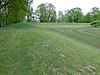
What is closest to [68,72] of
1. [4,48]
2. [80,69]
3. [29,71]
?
[80,69]

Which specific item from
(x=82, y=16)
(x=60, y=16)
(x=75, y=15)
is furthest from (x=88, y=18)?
(x=60, y=16)

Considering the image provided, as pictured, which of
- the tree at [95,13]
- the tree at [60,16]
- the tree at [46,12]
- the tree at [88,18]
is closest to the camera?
the tree at [46,12]

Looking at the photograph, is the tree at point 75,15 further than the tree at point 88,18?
No

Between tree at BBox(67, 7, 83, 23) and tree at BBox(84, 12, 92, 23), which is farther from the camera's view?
tree at BBox(84, 12, 92, 23)

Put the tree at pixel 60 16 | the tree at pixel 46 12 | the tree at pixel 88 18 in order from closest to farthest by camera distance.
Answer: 1. the tree at pixel 46 12
2. the tree at pixel 88 18
3. the tree at pixel 60 16

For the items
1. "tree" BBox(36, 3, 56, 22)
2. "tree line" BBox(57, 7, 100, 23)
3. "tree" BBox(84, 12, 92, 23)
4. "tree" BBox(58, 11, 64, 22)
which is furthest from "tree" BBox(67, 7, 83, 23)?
"tree" BBox(36, 3, 56, 22)

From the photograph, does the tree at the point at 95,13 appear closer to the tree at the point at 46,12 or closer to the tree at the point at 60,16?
the tree at the point at 60,16

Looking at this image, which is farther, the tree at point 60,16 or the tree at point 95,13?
the tree at point 60,16

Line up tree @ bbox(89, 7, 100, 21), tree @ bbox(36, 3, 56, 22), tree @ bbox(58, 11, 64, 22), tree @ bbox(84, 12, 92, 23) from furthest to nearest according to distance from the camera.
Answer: tree @ bbox(58, 11, 64, 22) < tree @ bbox(84, 12, 92, 23) < tree @ bbox(89, 7, 100, 21) < tree @ bbox(36, 3, 56, 22)

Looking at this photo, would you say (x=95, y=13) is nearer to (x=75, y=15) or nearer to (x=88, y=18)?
(x=88, y=18)

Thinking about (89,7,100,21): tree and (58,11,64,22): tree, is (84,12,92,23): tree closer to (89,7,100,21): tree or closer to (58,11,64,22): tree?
(89,7,100,21): tree

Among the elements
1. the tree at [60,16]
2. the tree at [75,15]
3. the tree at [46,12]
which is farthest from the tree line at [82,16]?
the tree at [46,12]

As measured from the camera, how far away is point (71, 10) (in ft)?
198

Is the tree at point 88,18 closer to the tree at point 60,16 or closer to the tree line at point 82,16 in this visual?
the tree line at point 82,16
